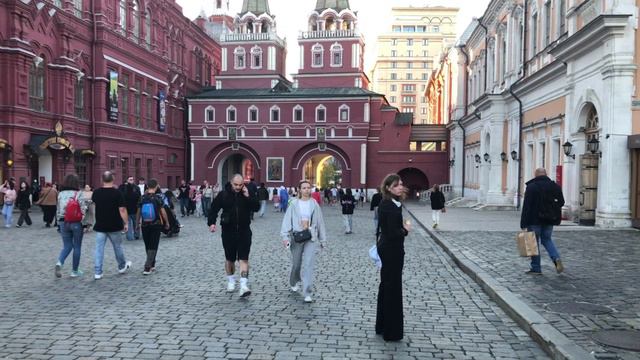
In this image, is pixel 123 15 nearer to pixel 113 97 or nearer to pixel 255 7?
pixel 113 97

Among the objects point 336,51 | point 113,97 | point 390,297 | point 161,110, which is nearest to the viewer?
point 390,297

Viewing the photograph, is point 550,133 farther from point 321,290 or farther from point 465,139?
point 465,139

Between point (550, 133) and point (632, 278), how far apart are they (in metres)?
14.9

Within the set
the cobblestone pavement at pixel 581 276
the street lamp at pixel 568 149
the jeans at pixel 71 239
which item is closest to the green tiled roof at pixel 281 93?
the street lamp at pixel 568 149

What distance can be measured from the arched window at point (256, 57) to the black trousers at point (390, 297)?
49826 millimetres

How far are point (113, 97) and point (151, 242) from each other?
28258 mm

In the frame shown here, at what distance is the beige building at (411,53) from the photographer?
121562mm

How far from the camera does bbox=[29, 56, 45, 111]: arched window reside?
29.5 metres

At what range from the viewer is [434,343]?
6.21 meters

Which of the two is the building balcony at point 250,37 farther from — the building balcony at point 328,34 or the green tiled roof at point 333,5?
the green tiled roof at point 333,5

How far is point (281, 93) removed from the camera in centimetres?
5053

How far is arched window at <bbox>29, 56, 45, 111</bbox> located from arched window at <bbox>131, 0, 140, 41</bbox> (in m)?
10.5

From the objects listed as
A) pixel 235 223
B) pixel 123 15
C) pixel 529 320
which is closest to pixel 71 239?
pixel 235 223

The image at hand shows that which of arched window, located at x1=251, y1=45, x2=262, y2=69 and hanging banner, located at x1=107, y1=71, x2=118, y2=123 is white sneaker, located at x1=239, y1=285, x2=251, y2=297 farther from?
arched window, located at x1=251, y1=45, x2=262, y2=69
